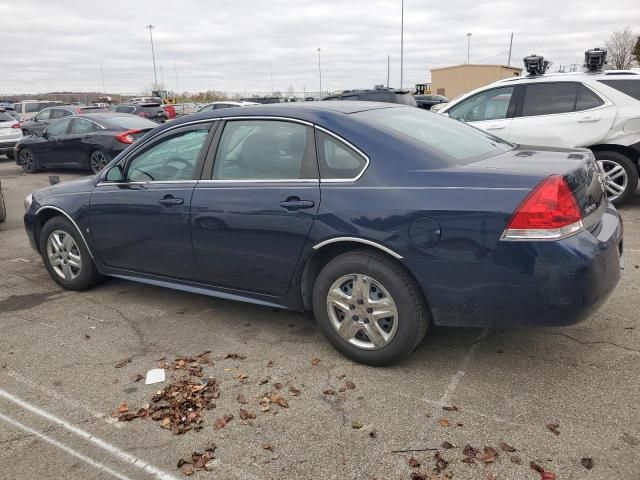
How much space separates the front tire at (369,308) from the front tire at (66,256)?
244 centimetres

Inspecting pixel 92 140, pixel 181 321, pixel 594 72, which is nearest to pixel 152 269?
pixel 181 321

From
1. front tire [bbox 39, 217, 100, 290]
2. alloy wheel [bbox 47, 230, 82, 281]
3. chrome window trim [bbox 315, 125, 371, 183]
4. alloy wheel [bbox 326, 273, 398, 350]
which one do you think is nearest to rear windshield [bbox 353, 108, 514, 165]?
chrome window trim [bbox 315, 125, 371, 183]

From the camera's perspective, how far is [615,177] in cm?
739

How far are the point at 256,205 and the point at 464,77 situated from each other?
4866 centimetres

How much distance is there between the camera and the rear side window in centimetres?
717

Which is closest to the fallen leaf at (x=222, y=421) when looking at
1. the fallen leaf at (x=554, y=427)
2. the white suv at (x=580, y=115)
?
the fallen leaf at (x=554, y=427)

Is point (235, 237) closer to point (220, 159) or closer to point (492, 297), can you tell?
point (220, 159)

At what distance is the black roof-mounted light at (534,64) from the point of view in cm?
831

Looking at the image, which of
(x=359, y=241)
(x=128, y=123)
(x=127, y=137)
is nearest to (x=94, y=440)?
(x=359, y=241)

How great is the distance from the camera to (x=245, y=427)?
9.78 feet

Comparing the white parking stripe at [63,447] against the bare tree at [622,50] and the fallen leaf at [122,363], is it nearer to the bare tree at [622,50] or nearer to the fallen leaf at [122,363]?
the fallen leaf at [122,363]

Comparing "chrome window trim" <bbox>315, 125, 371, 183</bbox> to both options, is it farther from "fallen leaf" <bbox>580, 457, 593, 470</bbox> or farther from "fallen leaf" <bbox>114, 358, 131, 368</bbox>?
"fallen leaf" <bbox>580, 457, 593, 470</bbox>

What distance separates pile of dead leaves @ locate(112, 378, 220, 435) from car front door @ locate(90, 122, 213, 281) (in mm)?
1050

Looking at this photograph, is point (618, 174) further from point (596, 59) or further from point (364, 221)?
point (364, 221)
